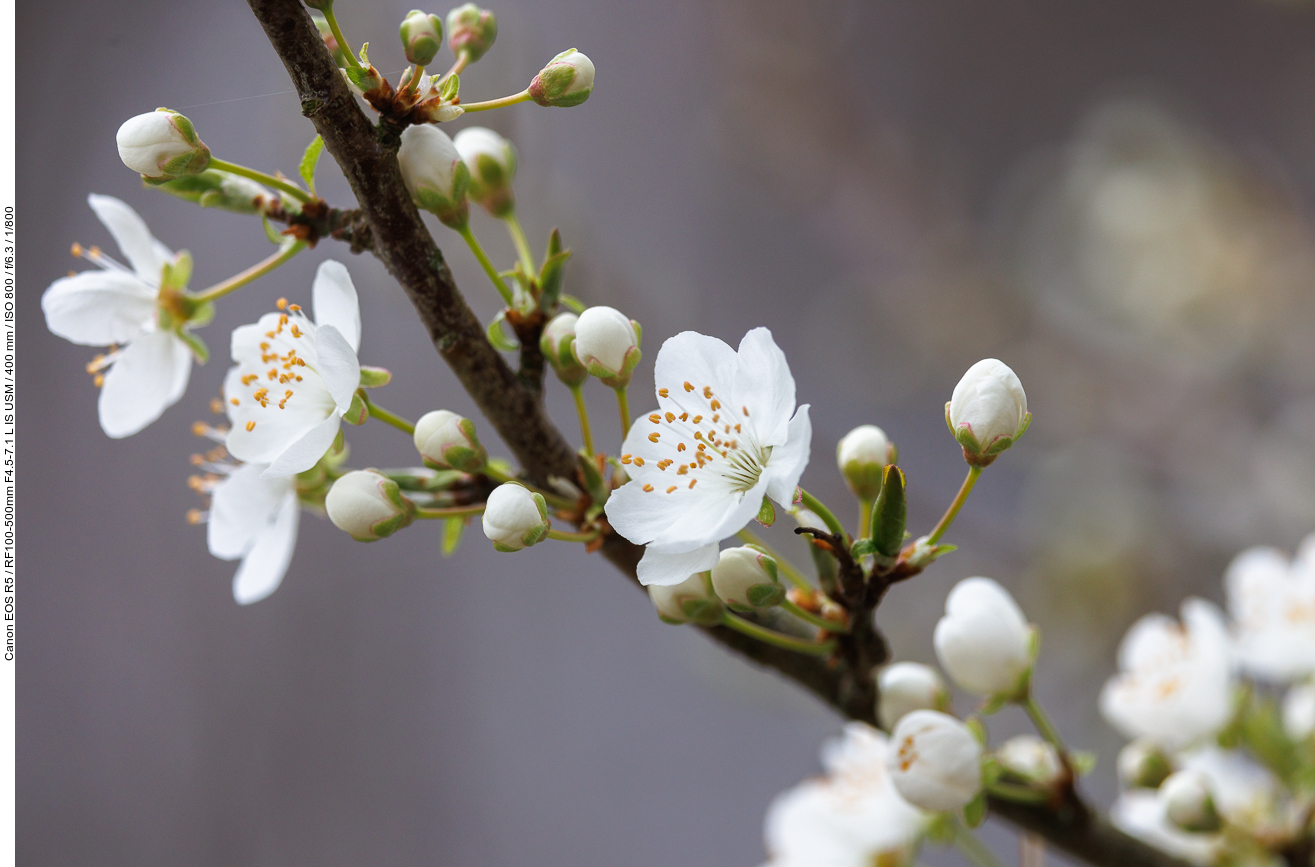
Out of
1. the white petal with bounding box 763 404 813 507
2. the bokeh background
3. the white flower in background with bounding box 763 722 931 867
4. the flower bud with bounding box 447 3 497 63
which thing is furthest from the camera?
the bokeh background

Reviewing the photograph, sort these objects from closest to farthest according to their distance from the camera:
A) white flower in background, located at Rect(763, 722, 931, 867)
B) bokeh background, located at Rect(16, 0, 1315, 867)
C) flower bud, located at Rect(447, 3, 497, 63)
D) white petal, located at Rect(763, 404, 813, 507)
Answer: white petal, located at Rect(763, 404, 813, 507) → flower bud, located at Rect(447, 3, 497, 63) → white flower in background, located at Rect(763, 722, 931, 867) → bokeh background, located at Rect(16, 0, 1315, 867)

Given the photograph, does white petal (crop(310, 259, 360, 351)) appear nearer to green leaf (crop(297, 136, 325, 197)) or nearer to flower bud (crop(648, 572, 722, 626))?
green leaf (crop(297, 136, 325, 197))

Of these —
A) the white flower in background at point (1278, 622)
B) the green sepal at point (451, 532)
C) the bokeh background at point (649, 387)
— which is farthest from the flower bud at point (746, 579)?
the bokeh background at point (649, 387)

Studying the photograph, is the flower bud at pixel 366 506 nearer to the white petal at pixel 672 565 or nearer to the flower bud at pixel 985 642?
the white petal at pixel 672 565

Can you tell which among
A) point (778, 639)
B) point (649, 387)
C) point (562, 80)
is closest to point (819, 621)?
point (778, 639)

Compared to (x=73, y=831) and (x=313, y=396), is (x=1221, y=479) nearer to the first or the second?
(x=313, y=396)

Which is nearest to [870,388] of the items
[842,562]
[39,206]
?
[39,206]

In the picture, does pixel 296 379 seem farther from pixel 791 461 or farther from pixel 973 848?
pixel 973 848

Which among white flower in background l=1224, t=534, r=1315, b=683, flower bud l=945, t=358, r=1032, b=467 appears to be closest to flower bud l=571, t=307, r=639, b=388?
flower bud l=945, t=358, r=1032, b=467
